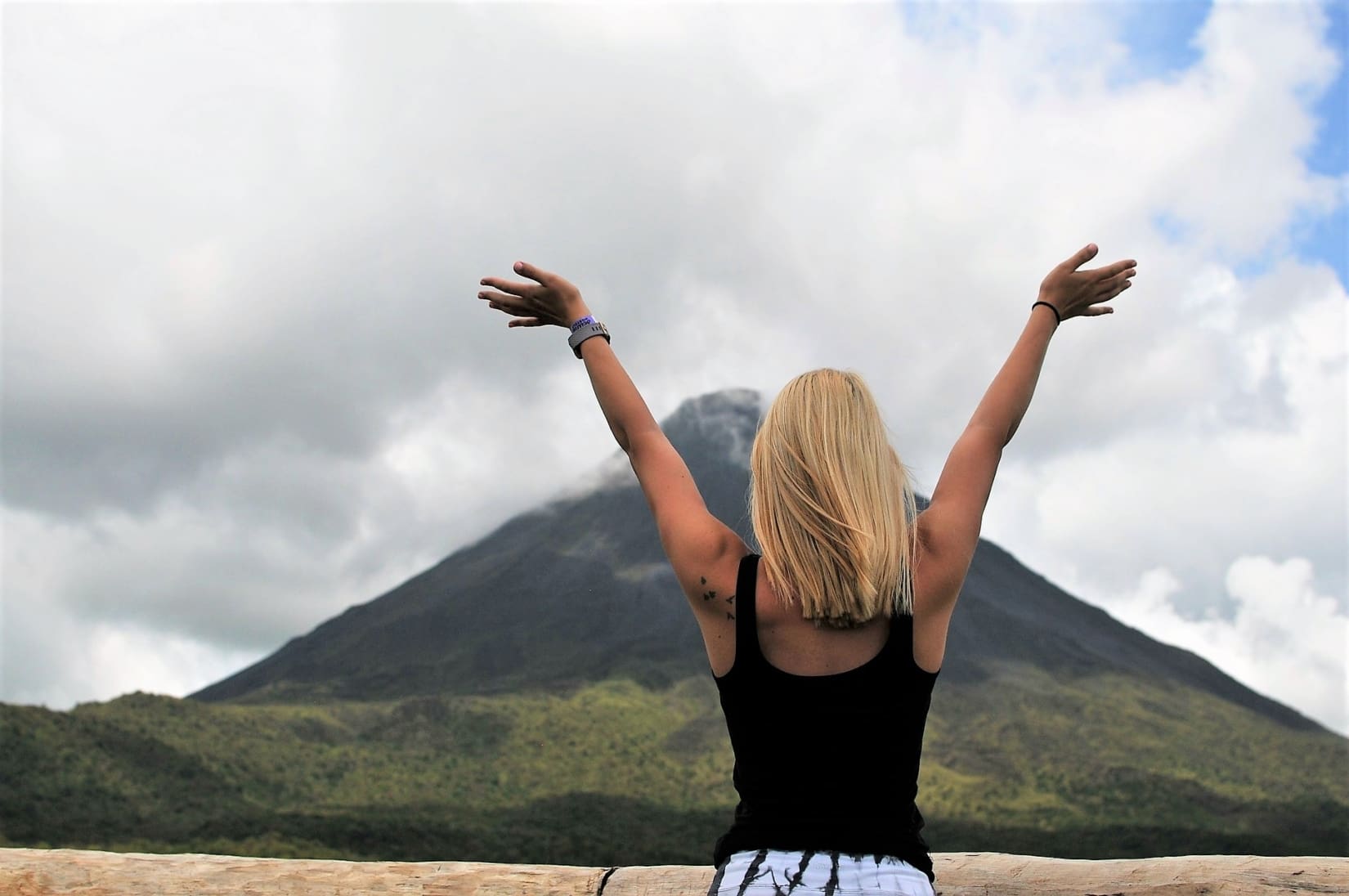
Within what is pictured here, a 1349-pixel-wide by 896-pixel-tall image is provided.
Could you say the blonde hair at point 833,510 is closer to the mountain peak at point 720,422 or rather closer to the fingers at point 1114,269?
the fingers at point 1114,269

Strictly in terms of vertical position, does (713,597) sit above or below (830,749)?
above

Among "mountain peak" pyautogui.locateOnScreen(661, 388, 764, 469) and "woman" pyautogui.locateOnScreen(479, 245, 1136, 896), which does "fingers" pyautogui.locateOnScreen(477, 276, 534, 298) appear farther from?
"mountain peak" pyautogui.locateOnScreen(661, 388, 764, 469)

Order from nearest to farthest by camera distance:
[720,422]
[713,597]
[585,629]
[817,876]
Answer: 1. [817,876]
2. [713,597]
3. [585,629]
4. [720,422]

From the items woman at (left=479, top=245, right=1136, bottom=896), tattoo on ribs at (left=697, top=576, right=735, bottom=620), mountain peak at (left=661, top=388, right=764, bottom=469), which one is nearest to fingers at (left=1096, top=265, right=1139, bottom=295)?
woman at (left=479, top=245, right=1136, bottom=896)

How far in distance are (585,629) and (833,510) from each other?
83.5m

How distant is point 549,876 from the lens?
3.75 meters

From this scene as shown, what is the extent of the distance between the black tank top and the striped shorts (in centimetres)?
1

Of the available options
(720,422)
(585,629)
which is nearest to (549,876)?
(585,629)

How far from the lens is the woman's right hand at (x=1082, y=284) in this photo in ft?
7.78

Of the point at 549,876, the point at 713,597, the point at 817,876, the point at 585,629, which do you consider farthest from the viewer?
the point at 585,629

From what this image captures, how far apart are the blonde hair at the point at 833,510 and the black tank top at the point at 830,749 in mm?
73

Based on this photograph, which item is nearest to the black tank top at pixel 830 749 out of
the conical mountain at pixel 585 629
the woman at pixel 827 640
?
the woman at pixel 827 640

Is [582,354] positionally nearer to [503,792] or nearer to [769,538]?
[769,538]

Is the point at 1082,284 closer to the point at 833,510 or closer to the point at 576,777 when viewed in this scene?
the point at 833,510
